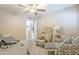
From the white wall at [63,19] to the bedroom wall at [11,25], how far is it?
0.80 feet

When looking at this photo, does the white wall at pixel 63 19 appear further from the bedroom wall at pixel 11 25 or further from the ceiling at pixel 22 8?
the bedroom wall at pixel 11 25

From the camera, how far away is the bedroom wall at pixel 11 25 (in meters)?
1.49

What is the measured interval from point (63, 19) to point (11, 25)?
0.69m

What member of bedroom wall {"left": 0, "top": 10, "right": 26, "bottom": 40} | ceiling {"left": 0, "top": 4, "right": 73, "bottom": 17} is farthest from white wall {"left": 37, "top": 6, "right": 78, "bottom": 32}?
bedroom wall {"left": 0, "top": 10, "right": 26, "bottom": 40}

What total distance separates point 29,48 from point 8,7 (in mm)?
599

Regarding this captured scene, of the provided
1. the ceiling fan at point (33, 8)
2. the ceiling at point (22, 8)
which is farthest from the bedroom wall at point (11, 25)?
the ceiling fan at point (33, 8)

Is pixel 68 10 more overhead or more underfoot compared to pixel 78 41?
more overhead

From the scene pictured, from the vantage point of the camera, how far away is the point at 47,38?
149cm

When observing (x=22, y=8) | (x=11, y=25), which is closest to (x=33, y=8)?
(x=22, y=8)

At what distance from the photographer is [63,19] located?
150cm

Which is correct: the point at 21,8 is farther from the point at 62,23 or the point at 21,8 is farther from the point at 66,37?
the point at 66,37

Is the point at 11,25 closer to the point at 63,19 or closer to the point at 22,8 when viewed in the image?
the point at 22,8

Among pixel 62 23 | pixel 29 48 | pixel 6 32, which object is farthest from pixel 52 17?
pixel 6 32
